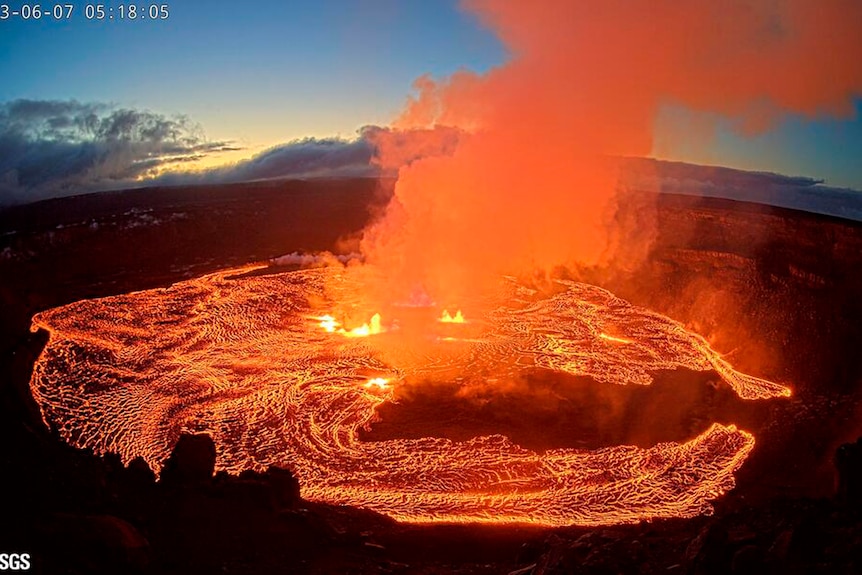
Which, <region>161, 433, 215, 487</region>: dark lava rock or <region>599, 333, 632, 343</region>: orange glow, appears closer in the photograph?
<region>161, 433, 215, 487</region>: dark lava rock

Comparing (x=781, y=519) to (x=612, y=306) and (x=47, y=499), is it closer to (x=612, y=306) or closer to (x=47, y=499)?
(x=47, y=499)

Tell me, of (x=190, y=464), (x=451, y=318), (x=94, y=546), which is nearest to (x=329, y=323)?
(x=451, y=318)

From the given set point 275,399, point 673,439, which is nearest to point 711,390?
point 673,439

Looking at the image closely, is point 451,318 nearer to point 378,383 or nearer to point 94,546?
point 378,383

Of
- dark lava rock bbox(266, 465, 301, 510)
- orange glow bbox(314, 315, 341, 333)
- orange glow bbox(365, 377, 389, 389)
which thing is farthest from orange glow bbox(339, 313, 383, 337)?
dark lava rock bbox(266, 465, 301, 510)

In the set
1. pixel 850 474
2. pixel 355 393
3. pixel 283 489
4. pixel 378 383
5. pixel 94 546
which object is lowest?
pixel 283 489

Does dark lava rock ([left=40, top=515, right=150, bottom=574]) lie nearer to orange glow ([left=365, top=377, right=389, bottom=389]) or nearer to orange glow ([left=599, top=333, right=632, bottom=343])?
orange glow ([left=365, top=377, right=389, bottom=389])
